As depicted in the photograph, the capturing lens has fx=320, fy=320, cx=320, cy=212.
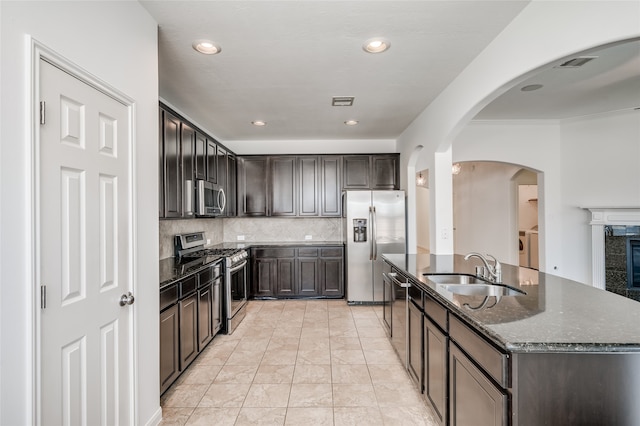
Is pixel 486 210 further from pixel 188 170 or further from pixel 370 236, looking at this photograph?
pixel 188 170

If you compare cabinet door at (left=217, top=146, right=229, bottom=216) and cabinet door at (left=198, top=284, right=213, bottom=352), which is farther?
cabinet door at (left=217, top=146, right=229, bottom=216)

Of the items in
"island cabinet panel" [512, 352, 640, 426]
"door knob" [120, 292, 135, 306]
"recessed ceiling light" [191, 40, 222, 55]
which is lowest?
"island cabinet panel" [512, 352, 640, 426]

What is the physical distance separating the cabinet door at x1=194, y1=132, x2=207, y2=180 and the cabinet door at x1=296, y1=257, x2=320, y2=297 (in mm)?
2166

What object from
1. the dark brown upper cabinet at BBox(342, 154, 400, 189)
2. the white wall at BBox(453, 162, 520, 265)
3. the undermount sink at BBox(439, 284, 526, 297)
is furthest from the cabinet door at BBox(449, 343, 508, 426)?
the white wall at BBox(453, 162, 520, 265)

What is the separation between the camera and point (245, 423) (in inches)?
85.8

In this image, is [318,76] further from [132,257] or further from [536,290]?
[536,290]

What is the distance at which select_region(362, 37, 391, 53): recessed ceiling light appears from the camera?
238cm

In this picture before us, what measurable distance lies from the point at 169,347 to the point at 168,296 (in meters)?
0.40

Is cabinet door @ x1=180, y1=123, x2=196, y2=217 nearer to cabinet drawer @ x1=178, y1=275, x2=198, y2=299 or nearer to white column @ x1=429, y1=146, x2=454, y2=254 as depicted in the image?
cabinet drawer @ x1=178, y1=275, x2=198, y2=299

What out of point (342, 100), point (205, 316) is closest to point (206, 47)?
point (342, 100)

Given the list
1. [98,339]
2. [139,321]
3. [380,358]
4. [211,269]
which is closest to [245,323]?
[211,269]

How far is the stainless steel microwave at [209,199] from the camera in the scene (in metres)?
3.58

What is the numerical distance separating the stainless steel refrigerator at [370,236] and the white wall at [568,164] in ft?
4.08

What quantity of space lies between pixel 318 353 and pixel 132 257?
2.12 m
